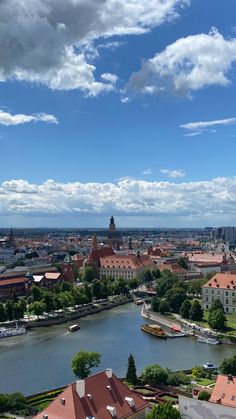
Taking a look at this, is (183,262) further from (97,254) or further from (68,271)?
(68,271)

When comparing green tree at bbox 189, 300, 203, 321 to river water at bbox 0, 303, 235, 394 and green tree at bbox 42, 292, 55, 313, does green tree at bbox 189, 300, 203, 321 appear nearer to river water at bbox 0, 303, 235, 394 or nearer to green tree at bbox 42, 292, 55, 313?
river water at bbox 0, 303, 235, 394

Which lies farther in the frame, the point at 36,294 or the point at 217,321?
the point at 36,294

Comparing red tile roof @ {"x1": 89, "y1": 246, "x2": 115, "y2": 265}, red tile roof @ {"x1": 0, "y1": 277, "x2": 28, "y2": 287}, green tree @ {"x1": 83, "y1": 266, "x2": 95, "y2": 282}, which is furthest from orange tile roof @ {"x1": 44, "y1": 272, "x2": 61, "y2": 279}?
red tile roof @ {"x1": 89, "y1": 246, "x2": 115, "y2": 265}

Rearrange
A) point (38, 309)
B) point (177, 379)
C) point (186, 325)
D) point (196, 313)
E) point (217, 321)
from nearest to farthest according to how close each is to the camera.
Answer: point (177, 379) → point (217, 321) → point (186, 325) → point (196, 313) → point (38, 309)

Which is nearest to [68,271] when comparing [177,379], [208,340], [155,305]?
[155,305]

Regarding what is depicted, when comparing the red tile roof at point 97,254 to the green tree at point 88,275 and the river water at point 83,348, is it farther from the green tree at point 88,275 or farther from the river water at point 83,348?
the river water at point 83,348

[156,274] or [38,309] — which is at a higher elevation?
[156,274]

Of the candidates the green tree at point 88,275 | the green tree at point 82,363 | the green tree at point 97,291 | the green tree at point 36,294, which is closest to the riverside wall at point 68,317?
the green tree at point 97,291
